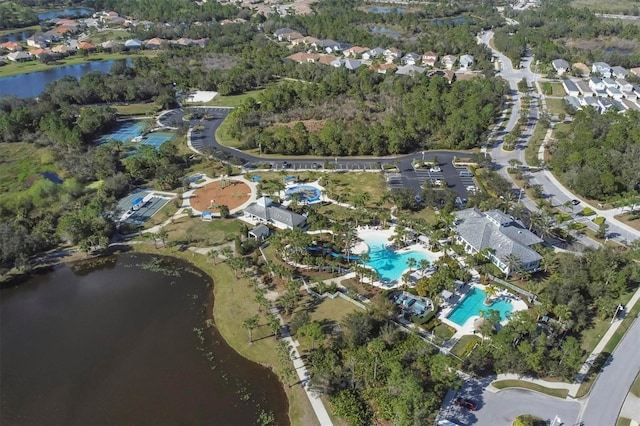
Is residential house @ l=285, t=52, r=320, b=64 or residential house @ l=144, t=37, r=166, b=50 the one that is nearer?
residential house @ l=285, t=52, r=320, b=64

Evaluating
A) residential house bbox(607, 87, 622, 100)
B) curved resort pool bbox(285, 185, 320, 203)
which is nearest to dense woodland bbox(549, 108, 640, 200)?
residential house bbox(607, 87, 622, 100)

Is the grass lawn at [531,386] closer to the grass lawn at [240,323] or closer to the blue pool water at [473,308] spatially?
the blue pool water at [473,308]

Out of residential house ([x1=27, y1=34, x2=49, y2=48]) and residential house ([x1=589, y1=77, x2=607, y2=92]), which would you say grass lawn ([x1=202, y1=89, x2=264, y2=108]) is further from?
residential house ([x1=27, y1=34, x2=49, y2=48])

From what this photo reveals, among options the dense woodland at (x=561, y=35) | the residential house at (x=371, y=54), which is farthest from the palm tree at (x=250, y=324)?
the dense woodland at (x=561, y=35)

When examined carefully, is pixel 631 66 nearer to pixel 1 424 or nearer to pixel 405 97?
pixel 405 97

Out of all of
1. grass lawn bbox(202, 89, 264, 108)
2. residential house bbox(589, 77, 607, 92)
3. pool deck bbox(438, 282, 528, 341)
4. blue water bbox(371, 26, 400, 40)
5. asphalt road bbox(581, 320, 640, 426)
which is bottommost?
grass lawn bbox(202, 89, 264, 108)

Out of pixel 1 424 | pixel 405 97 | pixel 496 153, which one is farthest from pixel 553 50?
pixel 1 424

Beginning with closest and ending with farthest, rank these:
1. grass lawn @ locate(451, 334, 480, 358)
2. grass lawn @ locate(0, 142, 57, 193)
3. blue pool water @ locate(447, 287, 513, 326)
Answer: grass lawn @ locate(451, 334, 480, 358), blue pool water @ locate(447, 287, 513, 326), grass lawn @ locate(0, 142, 57, 193)

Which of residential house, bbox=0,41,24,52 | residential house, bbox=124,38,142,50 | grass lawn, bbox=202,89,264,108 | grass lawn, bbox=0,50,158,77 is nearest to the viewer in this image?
grass lawn, bbox=202,89,264,108
